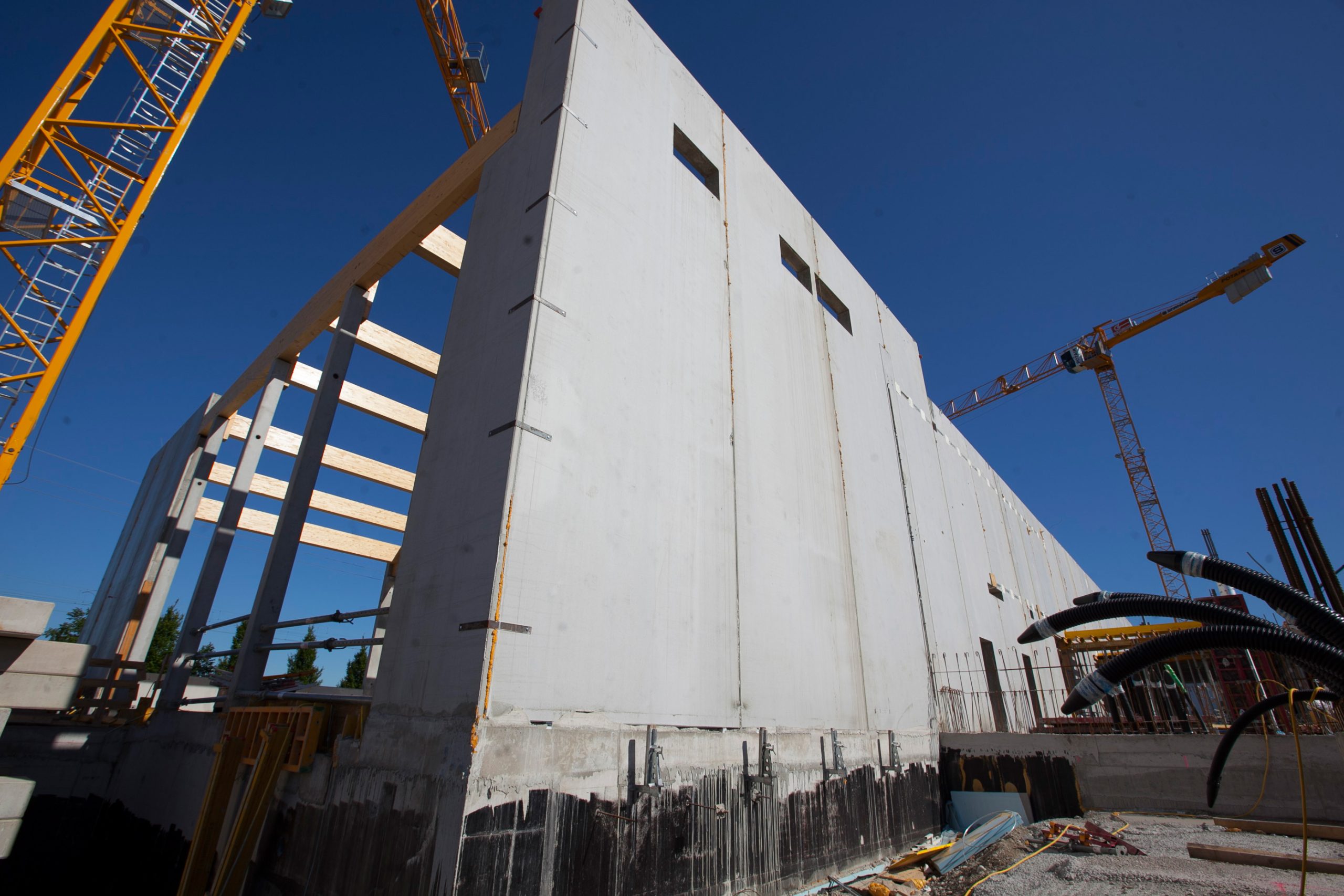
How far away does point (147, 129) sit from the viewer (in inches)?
661

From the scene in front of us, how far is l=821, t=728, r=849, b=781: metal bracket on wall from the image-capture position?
7117 mm

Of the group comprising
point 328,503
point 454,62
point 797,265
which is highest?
point 454,62

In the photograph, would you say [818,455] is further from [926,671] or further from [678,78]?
[678,78]

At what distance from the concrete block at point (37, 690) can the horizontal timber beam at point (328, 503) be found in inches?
268

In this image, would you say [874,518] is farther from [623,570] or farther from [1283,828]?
[623,570]

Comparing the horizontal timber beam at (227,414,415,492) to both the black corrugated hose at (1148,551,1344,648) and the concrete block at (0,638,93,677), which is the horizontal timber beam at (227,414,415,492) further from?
the black corrugated hose at (1148,551,1344,648)

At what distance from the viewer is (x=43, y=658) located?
670 centimetres

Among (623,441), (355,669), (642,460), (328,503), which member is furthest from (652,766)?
(355,669)

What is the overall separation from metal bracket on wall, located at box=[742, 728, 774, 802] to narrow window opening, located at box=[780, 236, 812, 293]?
7.74 meters

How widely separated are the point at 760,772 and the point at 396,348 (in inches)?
368

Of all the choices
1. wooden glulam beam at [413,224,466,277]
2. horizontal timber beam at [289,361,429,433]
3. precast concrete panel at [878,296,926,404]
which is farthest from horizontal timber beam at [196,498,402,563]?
precast concrete panel at [878,296,926,404]

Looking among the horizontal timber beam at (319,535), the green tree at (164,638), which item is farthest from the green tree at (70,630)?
the horizontal timber beam at (319,535)

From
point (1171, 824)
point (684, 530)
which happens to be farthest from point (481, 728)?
point (1171, 824)

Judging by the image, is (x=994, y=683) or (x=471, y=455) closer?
(x=471, y=455)
